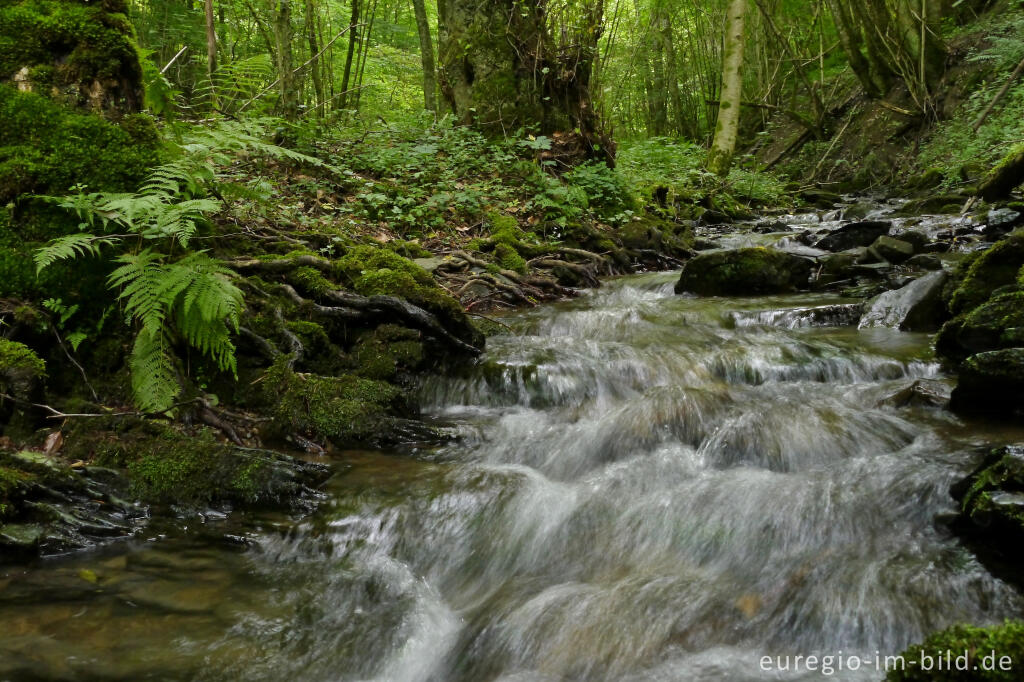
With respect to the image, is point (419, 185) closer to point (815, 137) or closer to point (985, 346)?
point (985, 346)

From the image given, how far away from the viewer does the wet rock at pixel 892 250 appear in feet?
26.6

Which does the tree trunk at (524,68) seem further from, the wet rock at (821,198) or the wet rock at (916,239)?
the wet rock at (821,198)

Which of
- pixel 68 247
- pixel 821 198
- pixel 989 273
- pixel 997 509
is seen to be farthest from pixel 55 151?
pixel 821 198

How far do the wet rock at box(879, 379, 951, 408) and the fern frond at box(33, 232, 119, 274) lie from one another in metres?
5.00

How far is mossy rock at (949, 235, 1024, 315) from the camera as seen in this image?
5.09 meters

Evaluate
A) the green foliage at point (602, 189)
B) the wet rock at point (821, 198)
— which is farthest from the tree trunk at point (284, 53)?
the wet rock at point (821, 198)

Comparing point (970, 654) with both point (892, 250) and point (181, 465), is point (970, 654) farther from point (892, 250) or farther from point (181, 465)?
point (892, 250)

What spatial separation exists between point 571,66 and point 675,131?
946 inches

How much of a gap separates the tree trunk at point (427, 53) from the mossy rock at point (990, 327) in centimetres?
1205

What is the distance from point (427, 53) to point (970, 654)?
15534 millimetres

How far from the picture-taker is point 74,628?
2516 millimetres

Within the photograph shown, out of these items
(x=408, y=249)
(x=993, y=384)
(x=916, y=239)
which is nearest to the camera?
(x=993, y=384)

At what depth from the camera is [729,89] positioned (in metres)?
15.8

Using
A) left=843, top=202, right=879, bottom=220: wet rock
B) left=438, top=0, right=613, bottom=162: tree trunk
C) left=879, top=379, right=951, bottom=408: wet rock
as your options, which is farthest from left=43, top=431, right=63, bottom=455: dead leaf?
left=843, top=202, right=879, bottom=220: wet rock
